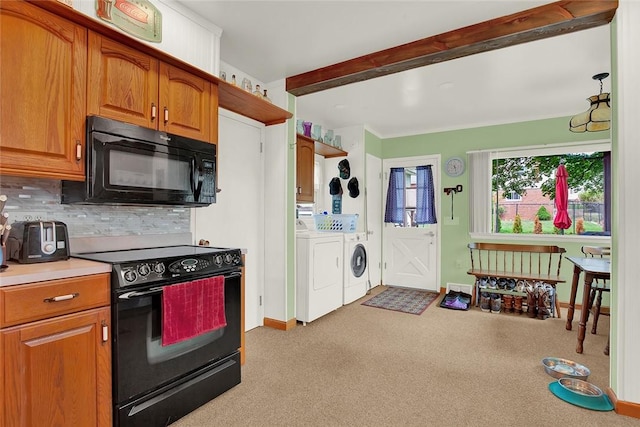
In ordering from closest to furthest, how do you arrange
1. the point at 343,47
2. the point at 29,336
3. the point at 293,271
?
the point at 29,336
the point at 343,47
the point at 293,271

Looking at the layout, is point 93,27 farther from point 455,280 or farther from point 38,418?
point 455,280

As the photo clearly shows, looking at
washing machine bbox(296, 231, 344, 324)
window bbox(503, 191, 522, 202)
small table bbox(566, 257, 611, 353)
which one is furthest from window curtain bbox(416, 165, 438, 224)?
small table bbox(566, 257, 611, 353)

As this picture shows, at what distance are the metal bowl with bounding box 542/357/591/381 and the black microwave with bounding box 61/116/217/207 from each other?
9.23 feet

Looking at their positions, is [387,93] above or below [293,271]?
above

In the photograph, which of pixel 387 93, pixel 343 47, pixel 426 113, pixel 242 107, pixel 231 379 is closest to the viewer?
pixel 231 379

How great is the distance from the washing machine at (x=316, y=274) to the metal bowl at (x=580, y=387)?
215 cm

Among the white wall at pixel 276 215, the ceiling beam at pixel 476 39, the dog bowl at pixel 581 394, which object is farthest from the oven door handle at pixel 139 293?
the dog bowl at pixel 581 394

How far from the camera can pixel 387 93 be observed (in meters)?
3.78

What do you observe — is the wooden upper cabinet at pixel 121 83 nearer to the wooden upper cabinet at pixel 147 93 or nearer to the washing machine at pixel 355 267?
the wooden upper cabinet at pixel 147 93

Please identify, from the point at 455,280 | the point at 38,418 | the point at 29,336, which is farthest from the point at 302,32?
the point at 455,280

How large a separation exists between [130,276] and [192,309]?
16.7 inches

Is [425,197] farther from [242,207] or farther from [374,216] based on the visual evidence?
[242,207]

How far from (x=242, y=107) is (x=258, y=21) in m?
0.77

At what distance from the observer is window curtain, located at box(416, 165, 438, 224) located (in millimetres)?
5133
